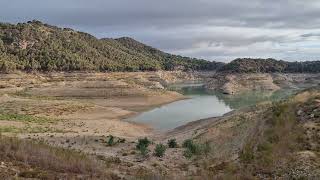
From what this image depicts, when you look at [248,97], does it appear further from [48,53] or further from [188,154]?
[188,154]

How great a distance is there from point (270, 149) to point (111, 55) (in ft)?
590

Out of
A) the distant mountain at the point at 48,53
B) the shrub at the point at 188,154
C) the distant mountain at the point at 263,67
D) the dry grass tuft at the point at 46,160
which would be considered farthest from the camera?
the distant mountain at the point at 263,67

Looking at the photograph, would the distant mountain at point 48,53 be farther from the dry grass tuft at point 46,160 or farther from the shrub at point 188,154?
the dry grass tuft at point 46,160

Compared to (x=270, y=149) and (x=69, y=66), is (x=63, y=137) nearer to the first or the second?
(x=270, y=149)

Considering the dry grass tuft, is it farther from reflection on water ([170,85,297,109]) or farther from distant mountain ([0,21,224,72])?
distant mountain ([0,21,224,72])

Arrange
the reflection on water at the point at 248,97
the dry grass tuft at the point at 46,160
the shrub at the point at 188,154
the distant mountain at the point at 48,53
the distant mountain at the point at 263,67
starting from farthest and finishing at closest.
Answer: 1. the distant mountain at the point at 263,67
2. the distant mountain at the point at 48,53
3. the reflection on water at the point at 248,97
4. the shrub at the point at 188,154
5. the dry grass tuft at the point at 46,160

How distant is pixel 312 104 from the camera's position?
2422 cm

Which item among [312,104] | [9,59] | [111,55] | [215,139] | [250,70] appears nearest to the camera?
[312,104]

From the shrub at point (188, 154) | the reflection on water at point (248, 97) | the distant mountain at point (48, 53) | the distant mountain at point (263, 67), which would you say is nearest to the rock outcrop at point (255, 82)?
the distant mountain at point (263, 67)

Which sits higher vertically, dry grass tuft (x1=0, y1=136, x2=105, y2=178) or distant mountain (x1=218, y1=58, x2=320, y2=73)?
distant mountain (x1=218, y1=58, x2=320, y2=73)

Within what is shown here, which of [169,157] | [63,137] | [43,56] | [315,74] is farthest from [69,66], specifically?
[169,157]

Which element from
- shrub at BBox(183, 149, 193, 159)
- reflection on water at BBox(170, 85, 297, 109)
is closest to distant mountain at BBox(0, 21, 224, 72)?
reflection on water at BBox(170, 85, 297, 109)

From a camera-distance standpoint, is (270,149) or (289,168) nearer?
(289,168)

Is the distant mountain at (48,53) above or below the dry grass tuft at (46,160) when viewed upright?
above
